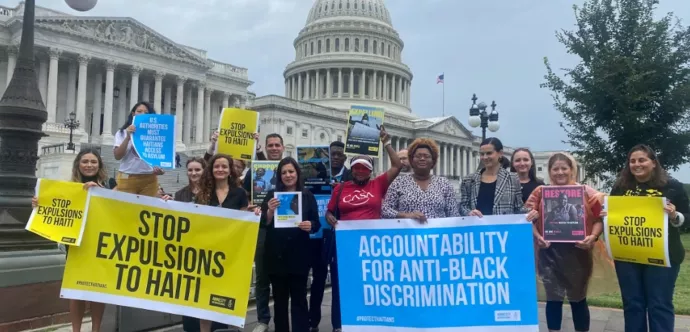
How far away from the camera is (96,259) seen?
5.78 metres

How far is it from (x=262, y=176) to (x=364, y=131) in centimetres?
151

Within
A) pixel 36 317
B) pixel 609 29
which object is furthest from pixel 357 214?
pixel 609 29

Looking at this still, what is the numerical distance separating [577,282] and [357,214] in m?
2.50

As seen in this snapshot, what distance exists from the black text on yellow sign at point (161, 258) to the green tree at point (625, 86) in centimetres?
1706

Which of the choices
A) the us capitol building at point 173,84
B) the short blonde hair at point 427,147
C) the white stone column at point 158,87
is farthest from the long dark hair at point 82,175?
the white stone column at point 158,87

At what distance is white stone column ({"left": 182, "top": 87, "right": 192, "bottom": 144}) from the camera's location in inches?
2259

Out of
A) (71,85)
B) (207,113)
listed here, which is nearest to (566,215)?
(71,85)

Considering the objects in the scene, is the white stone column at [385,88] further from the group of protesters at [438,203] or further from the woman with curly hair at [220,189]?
the woman with curly hair at [220,189]

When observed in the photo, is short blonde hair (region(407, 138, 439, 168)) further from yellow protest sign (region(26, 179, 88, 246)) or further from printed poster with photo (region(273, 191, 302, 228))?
yellow protest sign (region(26, 179, 88, 246))

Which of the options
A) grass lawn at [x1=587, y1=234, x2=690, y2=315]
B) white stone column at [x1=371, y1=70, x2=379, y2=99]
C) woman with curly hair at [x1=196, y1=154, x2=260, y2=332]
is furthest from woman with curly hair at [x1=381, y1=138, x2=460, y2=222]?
white stone column at [x1=371, y1=70, x2=379, y2=99]

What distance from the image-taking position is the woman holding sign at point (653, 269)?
5312 millimetres

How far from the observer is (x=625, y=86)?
18828mm

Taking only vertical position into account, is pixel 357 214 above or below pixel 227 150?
below

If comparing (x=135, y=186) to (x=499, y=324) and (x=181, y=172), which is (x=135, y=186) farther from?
(x=181, y=172)
